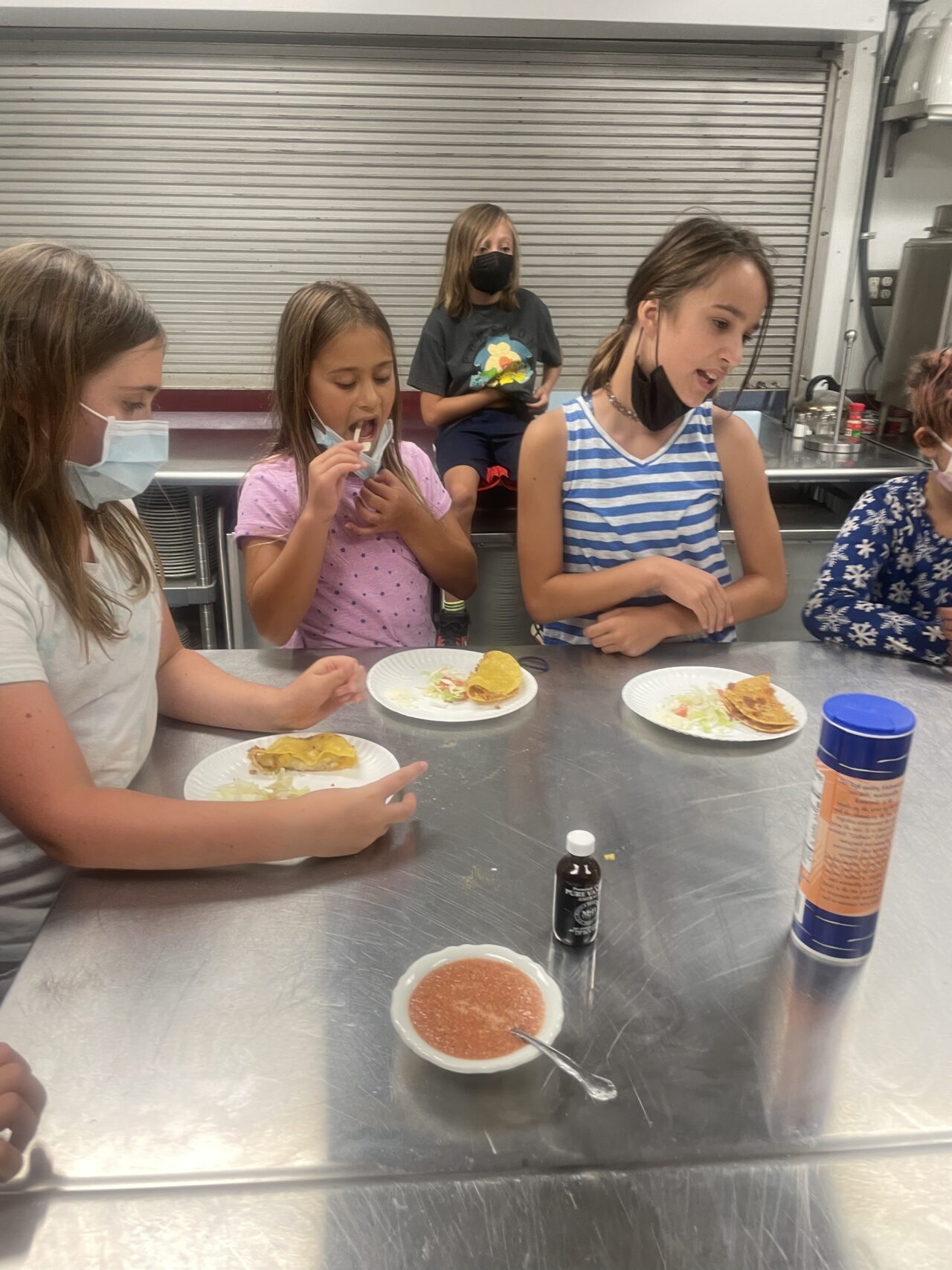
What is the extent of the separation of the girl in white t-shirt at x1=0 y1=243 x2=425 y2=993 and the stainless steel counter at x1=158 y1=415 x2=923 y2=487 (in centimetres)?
182

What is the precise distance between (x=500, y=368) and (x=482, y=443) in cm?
29

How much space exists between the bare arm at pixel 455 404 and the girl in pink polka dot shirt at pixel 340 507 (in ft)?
4.55

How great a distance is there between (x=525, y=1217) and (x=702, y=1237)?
130 millimetres

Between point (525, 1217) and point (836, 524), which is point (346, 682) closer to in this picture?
point (525, 1217)

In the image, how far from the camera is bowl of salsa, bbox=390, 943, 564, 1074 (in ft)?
2.63

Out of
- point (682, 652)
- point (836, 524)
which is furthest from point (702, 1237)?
point (836, 524)

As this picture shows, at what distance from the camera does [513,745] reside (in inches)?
53.6

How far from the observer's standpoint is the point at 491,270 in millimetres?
3275

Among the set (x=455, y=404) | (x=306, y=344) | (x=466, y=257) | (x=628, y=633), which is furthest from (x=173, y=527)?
(x=628, y=633)

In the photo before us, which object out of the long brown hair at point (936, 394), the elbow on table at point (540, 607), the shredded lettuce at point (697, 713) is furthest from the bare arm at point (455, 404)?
the shredded lettuce at point (697, 713)

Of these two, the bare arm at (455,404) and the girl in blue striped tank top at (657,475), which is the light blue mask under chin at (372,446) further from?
the bare arm at (455,404)

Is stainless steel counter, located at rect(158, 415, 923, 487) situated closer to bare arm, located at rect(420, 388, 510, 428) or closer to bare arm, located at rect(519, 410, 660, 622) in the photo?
bare arm, located at rect(420, 388, 510, 428)

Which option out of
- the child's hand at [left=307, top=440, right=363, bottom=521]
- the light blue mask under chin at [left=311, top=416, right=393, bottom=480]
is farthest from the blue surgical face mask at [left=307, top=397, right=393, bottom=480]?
the child's hand at [left=307, top=440, right=363, bottom=521]

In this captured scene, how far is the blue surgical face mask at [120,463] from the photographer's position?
3.84 feet
